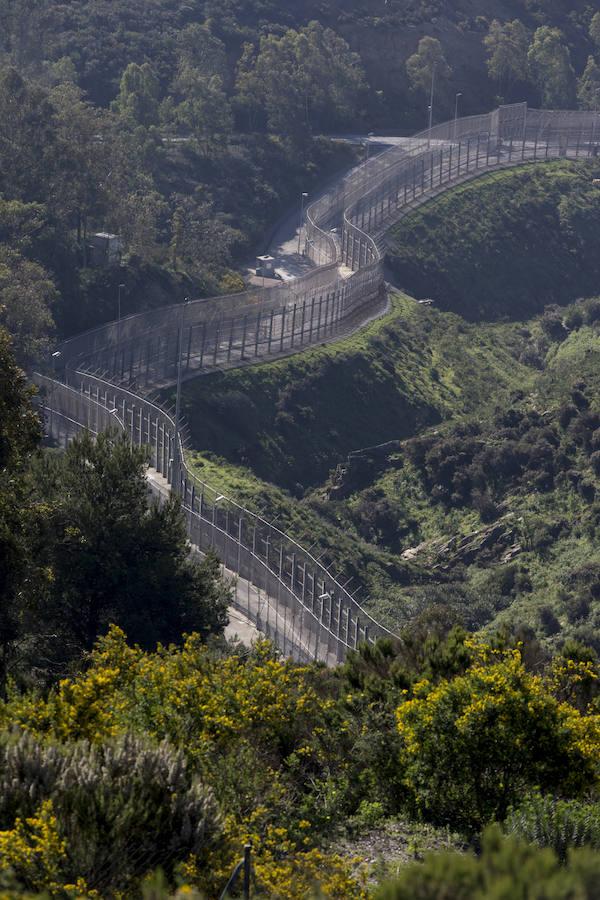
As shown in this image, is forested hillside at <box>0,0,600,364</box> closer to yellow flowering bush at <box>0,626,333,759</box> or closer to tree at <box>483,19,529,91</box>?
tree at <box>483,19,529,91</box>

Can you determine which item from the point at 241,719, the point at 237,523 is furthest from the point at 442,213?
the point at 241,719

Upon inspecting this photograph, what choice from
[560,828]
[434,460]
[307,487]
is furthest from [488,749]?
[434,460]

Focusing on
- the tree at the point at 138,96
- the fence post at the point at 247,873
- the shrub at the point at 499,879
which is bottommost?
the tree at the point at 138,96

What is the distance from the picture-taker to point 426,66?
133125mm

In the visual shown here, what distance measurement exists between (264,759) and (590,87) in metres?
123

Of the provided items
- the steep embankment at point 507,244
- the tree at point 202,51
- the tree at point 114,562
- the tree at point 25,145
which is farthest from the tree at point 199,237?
the tree at point 114,562

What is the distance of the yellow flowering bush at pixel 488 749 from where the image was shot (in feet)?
82.1

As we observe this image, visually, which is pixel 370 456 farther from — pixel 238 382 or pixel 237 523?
pixel 237 523

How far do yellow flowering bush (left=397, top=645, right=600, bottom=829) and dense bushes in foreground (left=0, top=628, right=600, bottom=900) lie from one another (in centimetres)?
2

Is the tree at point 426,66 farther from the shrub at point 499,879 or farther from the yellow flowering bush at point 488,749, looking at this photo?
the shrub at point 499,879

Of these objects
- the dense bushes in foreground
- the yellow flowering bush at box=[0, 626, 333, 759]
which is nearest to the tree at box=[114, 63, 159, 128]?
the dense bushes in foreground

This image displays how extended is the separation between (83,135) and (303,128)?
36.9 m

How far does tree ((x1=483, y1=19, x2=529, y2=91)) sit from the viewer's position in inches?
5433

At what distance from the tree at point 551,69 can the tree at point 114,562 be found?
104 m
